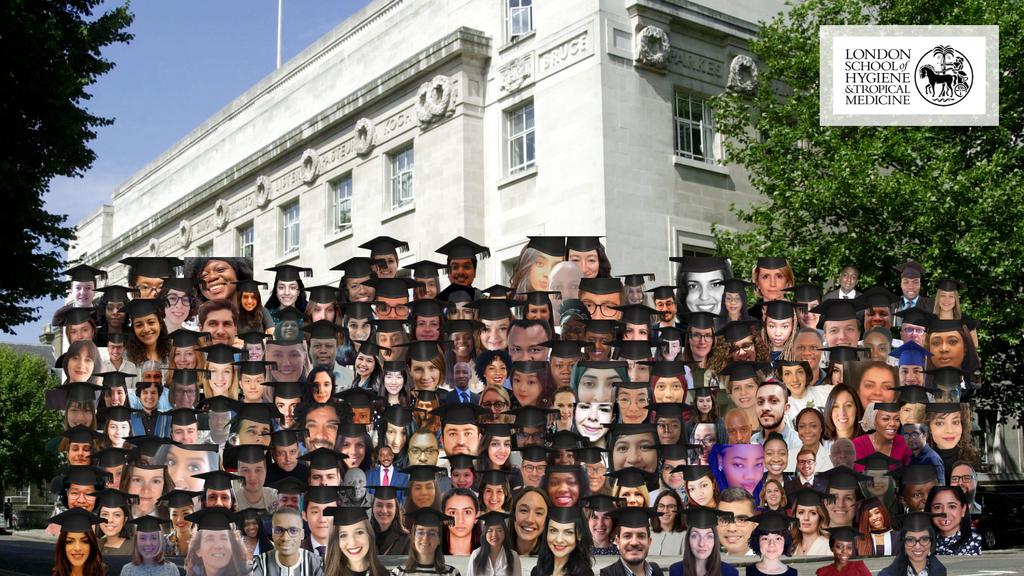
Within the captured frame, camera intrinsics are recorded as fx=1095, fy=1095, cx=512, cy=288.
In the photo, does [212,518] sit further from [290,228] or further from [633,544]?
[290,228]

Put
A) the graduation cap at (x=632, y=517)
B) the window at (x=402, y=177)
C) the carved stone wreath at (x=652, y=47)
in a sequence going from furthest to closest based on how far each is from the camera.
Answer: the window at (x=402, y=177) < the carved stone wreath at (x=652, y=47) < the graduation cap at (x=632, y=517)

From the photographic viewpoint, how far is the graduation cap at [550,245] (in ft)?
31.1

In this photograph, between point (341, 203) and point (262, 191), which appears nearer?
point (341, 203)

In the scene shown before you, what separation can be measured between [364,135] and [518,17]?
6.28 meters

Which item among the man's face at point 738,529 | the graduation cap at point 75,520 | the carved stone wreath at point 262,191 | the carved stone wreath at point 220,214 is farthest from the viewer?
the carved stone wreath at point 220,214

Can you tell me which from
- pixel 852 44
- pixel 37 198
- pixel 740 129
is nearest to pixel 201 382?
pixel 37 198

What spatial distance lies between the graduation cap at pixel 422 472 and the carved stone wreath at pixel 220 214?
32784mm

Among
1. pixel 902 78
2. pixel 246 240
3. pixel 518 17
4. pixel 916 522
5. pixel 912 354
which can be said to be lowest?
pixel 916 522

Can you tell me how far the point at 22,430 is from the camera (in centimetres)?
5797

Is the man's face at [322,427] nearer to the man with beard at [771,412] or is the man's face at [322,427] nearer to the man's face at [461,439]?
the man's face at [461,439]

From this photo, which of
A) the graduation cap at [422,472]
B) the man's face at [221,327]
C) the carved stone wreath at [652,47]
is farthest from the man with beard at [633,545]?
the carved stone wreath at [652,47]

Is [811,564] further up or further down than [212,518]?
further down

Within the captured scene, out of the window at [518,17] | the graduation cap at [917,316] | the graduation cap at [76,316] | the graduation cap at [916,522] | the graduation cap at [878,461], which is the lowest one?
the graduation cap at [916,522]

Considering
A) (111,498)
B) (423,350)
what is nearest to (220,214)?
(423,350)
